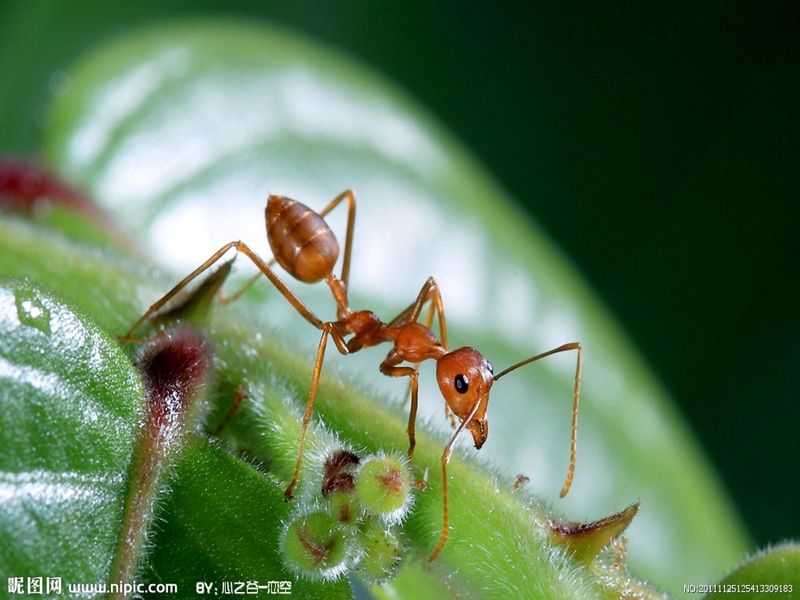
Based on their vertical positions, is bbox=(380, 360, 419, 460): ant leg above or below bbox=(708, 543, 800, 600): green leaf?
below

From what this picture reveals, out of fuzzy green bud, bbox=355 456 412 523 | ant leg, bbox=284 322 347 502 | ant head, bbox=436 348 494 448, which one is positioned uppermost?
fuzzy green bud, bbox=355 456 412 523

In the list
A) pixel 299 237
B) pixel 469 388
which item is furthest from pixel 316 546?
pixel 299 237

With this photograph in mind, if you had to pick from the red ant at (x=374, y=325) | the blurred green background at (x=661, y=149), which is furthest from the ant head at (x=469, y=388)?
the blurred green background at (x=661, y=149)

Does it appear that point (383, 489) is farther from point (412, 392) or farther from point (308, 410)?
point (412, 392)

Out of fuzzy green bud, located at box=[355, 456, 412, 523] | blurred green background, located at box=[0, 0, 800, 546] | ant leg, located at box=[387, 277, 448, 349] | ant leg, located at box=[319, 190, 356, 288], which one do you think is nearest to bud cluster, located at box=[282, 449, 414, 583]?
fuzzy green bud, located at box=[355, 456, 412, 523]

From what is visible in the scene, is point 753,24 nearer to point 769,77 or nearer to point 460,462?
point 769,77

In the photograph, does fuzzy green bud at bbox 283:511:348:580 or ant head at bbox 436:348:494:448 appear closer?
fuzzy green bud at bbox 283:511:348:580

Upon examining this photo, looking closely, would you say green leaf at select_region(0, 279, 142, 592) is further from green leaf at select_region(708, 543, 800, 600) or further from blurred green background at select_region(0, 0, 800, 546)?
blurred green background at select_region(0, 0, 800, 546)
